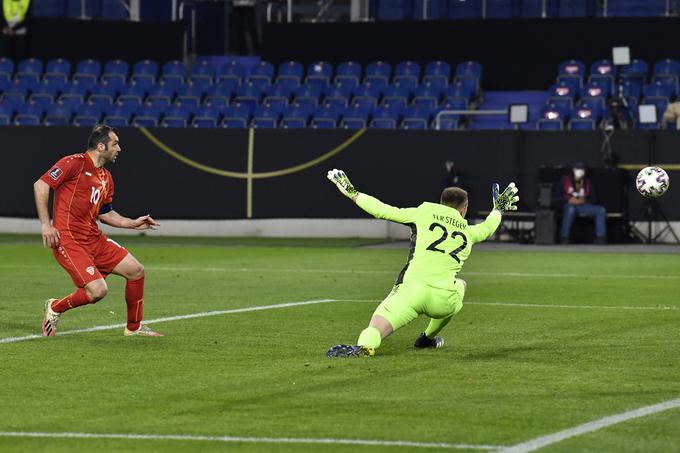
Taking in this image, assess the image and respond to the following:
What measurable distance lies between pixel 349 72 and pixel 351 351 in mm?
25928

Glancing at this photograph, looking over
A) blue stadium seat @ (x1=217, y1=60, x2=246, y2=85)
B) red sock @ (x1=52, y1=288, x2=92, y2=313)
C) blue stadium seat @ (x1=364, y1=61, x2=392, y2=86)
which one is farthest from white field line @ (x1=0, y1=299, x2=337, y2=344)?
blue stadium seat @ (x1=217, y1=60, x2=246, y2=85)

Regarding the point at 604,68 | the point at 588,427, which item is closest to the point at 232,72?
the point at 604,68

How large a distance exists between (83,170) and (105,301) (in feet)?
15.6

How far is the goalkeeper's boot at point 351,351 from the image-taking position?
11945mm

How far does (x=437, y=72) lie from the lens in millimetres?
36969

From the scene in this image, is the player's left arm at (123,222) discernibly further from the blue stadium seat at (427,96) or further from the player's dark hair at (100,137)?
the blue stadium seat at (427,96)

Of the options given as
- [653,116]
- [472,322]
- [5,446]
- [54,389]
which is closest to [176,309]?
[472,322]

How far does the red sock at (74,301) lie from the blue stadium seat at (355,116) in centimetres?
→ 2137

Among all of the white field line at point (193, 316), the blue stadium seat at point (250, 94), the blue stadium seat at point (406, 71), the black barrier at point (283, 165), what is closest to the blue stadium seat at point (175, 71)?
the blue stadium seat at point (250, 94)

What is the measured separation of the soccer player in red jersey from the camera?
1313 centimetres

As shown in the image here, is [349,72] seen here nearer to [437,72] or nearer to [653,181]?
[437,72]

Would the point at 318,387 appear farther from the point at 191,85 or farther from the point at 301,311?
the point at 191,85

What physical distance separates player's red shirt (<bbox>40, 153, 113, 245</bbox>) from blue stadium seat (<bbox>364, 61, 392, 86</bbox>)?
2378 centimetres

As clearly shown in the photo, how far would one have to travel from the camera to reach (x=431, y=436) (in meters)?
8.41
